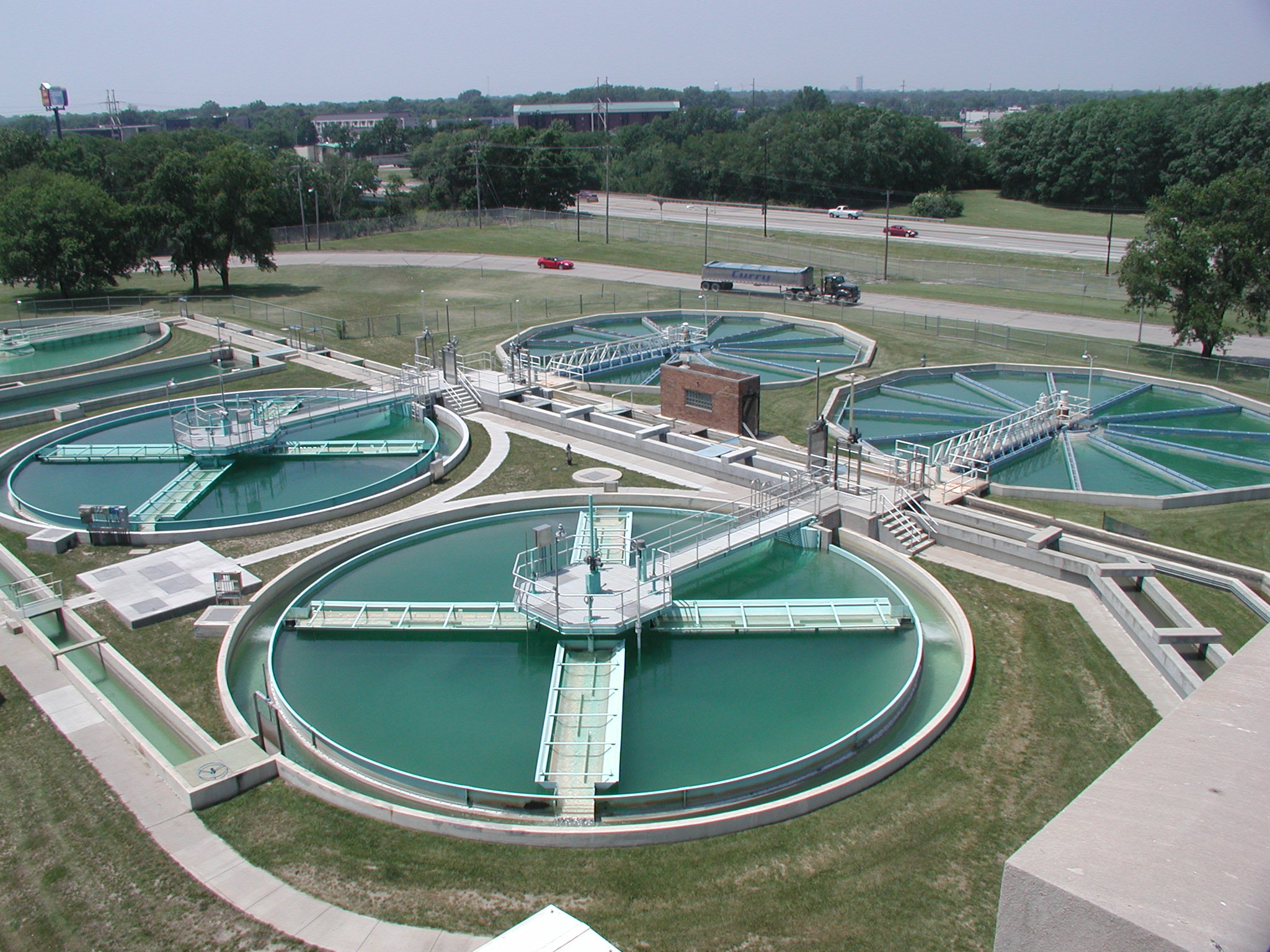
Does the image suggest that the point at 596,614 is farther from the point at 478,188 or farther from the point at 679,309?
the point at 478,188

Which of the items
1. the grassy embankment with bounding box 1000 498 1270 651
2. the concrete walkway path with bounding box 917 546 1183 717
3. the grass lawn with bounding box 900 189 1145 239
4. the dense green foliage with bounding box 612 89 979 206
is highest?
the dense green foliage with bounding box 612 89 979 206

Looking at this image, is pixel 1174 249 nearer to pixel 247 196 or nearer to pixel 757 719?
pixel 757 719

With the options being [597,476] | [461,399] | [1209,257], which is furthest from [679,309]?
[597,476]

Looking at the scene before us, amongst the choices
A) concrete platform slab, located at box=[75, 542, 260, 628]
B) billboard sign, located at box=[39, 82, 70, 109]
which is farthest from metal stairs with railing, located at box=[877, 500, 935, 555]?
billboard sign, located at box=[39, 82, 70, 109]

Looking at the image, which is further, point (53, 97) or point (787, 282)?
point (53, 97)

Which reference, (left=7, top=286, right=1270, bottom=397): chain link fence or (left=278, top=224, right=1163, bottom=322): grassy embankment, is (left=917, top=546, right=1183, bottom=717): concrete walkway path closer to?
(left=7, top=286, right=1270, bottom=397): chain link fence

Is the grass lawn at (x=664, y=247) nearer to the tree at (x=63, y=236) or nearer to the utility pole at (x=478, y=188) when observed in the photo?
the utility pole at (x=478, y=188)

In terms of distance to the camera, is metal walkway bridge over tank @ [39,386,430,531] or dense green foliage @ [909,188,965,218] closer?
metal walkway bridge over tank @ [39,386,430,531]
